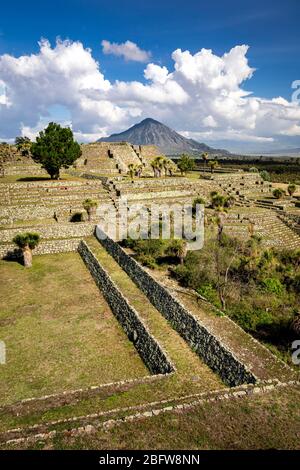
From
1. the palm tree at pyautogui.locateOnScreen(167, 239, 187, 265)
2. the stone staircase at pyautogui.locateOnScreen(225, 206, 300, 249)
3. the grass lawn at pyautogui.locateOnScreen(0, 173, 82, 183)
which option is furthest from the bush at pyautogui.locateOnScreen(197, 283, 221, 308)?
the grass lawn at pyautogui.locateOnScreen(0, 173, 82, 183)

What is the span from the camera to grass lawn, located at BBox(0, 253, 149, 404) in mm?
12541

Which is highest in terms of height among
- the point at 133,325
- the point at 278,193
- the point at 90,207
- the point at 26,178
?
the point at 26,178

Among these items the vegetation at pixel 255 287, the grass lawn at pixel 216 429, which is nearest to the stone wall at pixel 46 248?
the vegetation at pixel 255 287

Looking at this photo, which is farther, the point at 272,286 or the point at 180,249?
the point at 180,249

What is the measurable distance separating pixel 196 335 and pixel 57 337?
6644 mm

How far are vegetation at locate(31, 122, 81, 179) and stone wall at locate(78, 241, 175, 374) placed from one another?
847 inches

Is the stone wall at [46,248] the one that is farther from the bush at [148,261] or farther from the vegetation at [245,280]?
the bush at [148,261]

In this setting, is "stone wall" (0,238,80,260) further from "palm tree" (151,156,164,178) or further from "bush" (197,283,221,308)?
"palm tree" (151,156,164,178)

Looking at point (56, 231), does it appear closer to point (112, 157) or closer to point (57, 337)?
point (57, 337)

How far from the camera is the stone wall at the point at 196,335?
10492 mm

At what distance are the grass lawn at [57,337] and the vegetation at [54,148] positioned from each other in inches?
780

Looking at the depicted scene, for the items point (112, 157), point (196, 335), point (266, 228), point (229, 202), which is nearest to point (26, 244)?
point (196, 335)

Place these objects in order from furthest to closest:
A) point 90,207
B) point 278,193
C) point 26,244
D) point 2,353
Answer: point 278,193 < point 90,207 < point 26,244 < point 2,353

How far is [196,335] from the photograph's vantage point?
494 inches
